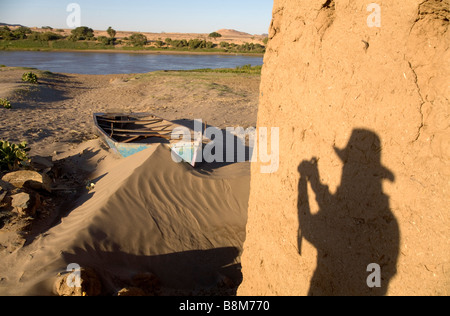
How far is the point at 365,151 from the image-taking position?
6.75ft

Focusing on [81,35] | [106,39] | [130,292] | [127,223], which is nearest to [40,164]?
[127,223]

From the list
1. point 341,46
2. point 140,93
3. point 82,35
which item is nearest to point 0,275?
point 341,46

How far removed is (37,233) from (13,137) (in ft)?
17.2

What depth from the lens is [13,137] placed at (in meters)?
9.05

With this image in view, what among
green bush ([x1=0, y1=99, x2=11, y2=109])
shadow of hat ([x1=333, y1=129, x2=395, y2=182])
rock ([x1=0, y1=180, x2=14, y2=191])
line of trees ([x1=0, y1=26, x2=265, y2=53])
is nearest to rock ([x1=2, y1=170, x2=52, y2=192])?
rock ([x1=0, y1=180, x2=14, y2=191])

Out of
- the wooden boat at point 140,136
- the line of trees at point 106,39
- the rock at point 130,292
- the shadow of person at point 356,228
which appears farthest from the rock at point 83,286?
the line of trees at point 106,39

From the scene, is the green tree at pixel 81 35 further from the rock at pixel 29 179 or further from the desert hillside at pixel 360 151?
the desert hillside at pixel 360 151

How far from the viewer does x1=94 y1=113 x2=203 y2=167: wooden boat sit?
6809mm

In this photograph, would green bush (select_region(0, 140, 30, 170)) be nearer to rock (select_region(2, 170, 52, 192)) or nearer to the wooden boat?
rock (select_region(2, 170, 52, 192))

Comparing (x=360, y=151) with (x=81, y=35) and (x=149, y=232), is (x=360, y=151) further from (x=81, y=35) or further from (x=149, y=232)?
(x=81, y=35)

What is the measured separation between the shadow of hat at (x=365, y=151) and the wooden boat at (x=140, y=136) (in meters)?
4.81

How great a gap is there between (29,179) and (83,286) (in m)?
3.54

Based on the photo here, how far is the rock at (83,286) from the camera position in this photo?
331 centimetres
